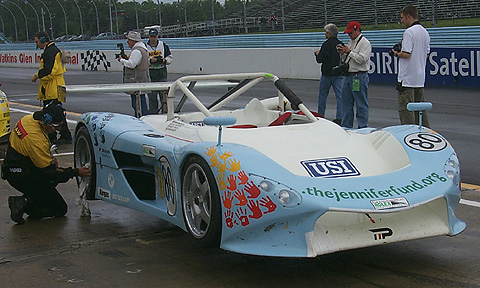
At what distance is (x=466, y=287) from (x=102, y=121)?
3.51 m

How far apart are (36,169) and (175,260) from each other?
202 centimetres

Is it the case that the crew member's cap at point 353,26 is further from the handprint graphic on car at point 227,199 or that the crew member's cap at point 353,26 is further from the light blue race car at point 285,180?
the handprint graphic on car at point 227,199

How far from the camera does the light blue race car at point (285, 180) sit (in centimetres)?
443

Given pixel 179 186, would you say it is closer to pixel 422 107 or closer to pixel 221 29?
pixel 422 107

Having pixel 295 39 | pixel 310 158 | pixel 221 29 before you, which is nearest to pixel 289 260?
pixel 310 158

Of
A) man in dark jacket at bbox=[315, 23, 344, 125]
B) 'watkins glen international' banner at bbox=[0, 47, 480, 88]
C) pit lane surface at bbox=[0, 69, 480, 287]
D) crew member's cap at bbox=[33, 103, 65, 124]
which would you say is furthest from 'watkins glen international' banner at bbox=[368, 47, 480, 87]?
crew member's cap at bbox=[33, 103, 65, 124]

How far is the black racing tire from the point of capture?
257 inches

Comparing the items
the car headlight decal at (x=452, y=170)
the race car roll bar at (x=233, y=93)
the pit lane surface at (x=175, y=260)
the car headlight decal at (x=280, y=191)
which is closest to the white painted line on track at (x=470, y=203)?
the pit lane surface at (x=175, y=260)

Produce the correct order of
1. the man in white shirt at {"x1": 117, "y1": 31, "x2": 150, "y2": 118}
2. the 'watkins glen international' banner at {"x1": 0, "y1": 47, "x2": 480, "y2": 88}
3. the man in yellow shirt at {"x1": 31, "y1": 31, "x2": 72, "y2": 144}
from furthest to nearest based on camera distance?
1. the 'watkins glen international' banner at {"x1": 0, "y1": 47, "x2": 480, "y2": 88}
2. the man in white shirt at {"x1": 117, "y1": 31, "x2": 150, "y2": 118}
3. the man in yellow shirt at {"x1": 31, "y1": 31, "x2": 72, "y2": 144}

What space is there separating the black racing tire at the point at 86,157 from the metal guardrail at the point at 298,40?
11.6m

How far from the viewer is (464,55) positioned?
15844 millimetres

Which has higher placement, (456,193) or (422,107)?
(422,107)

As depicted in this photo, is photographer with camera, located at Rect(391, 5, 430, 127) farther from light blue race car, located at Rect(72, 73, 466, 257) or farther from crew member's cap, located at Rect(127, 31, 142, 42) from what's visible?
crew member's cap, located at Rect(127, 31, 142, 42)

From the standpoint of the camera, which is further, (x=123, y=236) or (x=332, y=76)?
(x=332, y=76)
